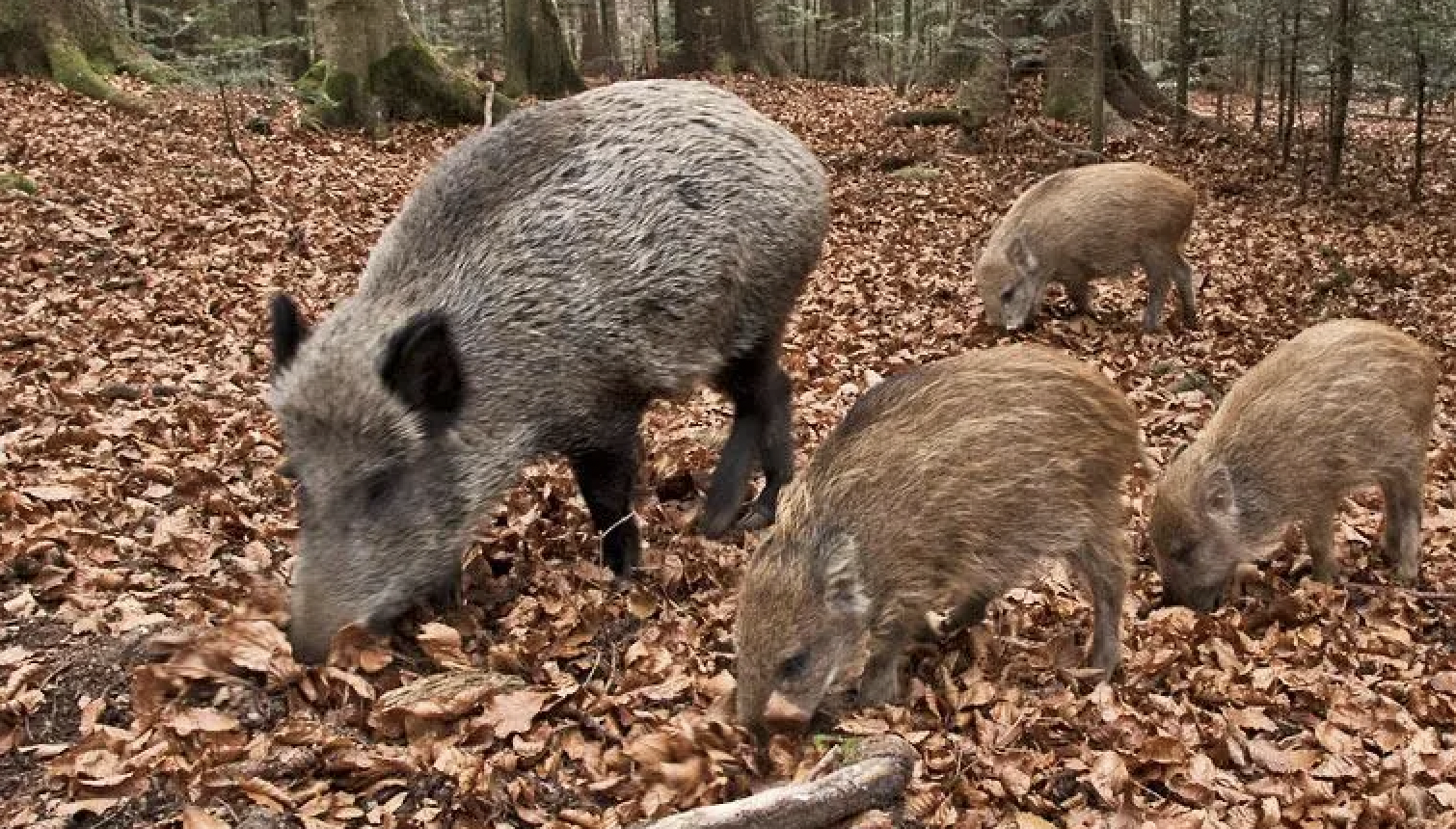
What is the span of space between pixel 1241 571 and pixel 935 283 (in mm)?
5630

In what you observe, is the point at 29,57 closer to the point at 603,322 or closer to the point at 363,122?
the point at 363,122

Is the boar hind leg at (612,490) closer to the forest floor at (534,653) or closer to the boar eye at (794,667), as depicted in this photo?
the forest floor at (534,653)

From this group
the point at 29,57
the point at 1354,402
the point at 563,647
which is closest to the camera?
the point at 563,647

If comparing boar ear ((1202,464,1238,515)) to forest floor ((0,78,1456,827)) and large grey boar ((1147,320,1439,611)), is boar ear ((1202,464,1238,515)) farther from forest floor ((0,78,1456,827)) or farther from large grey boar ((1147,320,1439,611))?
forest floor ((0,78,1456,827))

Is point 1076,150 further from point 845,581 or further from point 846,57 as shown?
point 845,581

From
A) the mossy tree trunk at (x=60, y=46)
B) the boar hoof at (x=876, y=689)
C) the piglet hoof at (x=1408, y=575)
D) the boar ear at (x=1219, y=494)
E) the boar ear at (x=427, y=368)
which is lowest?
the piglet hoof at (x=1408, y=575)

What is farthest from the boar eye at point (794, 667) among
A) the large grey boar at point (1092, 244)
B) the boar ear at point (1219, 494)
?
the large grey boar at point (1092, 244)

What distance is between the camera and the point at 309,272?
31.0ft

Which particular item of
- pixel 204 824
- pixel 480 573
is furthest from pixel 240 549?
pixel 204 824

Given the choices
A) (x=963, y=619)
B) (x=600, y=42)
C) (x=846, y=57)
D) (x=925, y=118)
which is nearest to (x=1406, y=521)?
(x=963, y=619)

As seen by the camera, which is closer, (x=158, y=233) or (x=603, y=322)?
(x=603, y=322)

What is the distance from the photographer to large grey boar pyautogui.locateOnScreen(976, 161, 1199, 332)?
1004cm

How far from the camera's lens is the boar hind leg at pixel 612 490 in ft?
15.9

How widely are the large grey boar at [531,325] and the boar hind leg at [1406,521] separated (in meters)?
3.01
